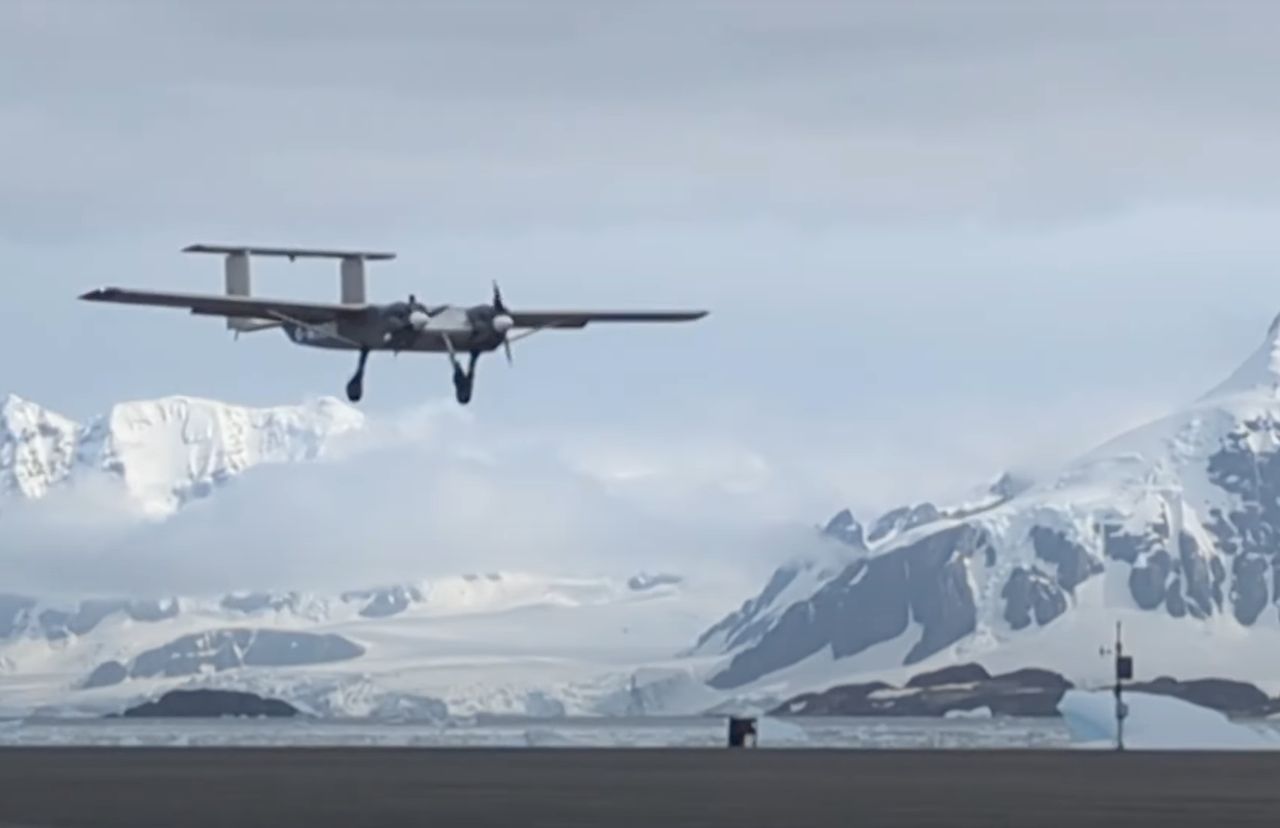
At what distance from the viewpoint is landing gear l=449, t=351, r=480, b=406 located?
119438 millimetres

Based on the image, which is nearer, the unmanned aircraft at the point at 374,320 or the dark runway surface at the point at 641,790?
the dark runway surface at the point at 641,790

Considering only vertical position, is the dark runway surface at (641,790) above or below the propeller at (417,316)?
below

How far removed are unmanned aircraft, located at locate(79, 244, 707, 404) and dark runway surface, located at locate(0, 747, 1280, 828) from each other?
701 inches

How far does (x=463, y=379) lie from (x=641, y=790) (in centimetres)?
4403

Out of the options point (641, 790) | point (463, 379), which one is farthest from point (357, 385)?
point (641, 790)

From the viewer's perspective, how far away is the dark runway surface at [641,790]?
65625 mm

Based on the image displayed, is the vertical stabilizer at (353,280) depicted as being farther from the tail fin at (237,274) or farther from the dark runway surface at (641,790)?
the dark runway surface at (641,790)

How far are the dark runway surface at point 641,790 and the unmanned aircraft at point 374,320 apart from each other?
1780cm

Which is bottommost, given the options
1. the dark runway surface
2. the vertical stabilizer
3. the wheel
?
the dark runway surface

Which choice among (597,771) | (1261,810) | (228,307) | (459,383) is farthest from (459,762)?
(1261,810)

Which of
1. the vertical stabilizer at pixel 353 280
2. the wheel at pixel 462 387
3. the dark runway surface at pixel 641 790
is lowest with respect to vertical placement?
the dark runway surface at pixel 641 790

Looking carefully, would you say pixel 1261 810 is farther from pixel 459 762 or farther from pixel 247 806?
pixel 459 762

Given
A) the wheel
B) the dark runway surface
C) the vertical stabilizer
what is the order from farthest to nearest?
1. the vertical stabilizer
2. the wheel
3. the dark runway surface

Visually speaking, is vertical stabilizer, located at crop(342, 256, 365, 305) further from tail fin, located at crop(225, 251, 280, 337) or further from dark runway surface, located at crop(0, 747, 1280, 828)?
dark runway surface, located at crop(0, 747, 1280, 828)
